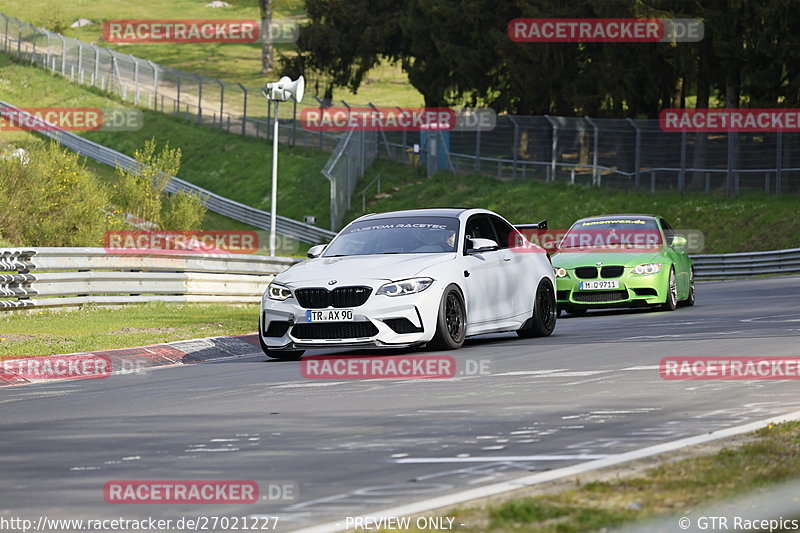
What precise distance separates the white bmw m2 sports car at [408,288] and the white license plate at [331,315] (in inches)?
0.4

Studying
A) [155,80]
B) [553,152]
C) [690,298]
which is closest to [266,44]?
[155,80]

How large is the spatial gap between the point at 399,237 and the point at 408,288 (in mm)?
1544

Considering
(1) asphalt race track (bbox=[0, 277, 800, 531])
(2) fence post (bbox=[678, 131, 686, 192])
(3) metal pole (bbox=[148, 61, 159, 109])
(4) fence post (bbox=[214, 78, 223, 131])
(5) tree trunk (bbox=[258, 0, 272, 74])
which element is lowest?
(1) asphalt race track (bbox=[0, 277, 800, 531])

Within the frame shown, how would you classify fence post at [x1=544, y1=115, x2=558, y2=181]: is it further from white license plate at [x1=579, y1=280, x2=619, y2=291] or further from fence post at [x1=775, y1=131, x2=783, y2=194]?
white license plate at [x1=579, y1=280, x2=619, y2=291]

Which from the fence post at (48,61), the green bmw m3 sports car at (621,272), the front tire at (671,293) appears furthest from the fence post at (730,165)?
the fence post at (48,61)

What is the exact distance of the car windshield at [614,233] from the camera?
71.0 feet

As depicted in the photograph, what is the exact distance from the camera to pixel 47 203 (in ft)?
92.0

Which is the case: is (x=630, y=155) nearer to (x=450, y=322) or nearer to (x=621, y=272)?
(x=621, y=272)

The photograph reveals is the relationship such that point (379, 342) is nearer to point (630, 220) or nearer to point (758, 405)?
point (758, 405)

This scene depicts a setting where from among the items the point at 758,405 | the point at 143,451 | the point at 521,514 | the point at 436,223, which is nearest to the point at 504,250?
the point at 436,223

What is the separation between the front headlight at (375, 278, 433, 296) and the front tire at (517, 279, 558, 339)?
102 inches

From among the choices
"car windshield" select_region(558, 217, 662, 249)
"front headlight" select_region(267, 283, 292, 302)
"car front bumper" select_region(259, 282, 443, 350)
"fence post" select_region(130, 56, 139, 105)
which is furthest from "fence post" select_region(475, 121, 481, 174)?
"car front bumper" select_region(259, 282, 443, 350)

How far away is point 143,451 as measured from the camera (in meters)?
8.10

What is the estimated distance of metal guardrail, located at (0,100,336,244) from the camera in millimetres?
47750
